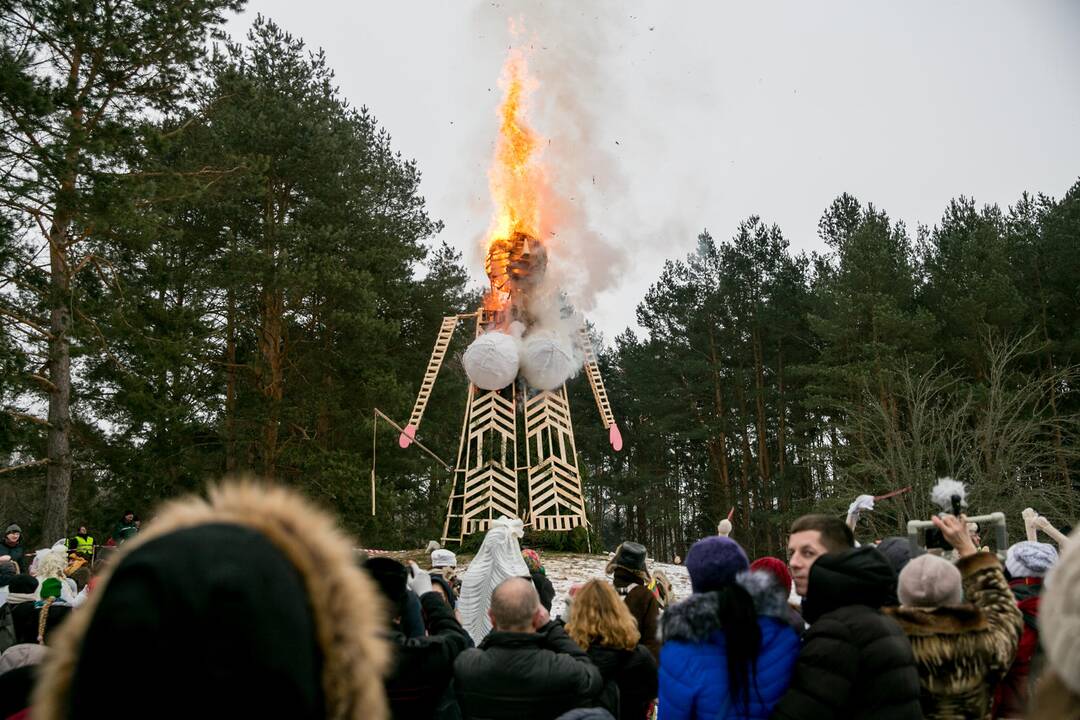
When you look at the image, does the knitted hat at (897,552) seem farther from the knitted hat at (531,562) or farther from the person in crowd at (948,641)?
the knitted hat at (531,562)

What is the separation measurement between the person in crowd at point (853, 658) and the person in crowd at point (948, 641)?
0.82 feet

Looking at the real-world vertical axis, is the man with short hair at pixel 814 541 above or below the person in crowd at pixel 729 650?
above

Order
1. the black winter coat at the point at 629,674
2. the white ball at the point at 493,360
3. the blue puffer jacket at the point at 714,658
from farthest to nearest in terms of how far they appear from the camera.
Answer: the white ball at the point at 493,360 < the black winter coat at the point at 629,674 < the blue puffer jacket at the point at 714,658

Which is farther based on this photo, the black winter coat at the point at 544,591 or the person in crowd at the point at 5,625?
the black winter coat at the point at 544,591

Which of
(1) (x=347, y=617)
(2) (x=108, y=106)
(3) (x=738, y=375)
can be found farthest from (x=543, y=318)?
(3) (x=738, y=375)

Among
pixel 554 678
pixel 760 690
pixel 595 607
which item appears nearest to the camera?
pixel 760 690

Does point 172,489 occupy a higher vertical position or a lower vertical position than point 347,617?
higher

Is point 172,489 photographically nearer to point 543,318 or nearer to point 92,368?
point 92,368

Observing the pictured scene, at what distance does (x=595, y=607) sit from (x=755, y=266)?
35111mm

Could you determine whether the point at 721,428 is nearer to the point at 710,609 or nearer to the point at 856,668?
the point at 710,609

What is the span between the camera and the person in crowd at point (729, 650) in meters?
3.19

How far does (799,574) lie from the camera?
12.4 ft

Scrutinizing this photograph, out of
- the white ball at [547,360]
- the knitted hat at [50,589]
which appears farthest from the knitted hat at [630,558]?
the white ball at [547,360]

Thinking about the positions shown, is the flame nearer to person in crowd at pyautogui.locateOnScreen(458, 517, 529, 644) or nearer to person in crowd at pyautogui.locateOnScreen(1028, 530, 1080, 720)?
person in crowd at pyautogui.locateOnScreen(458, 517, 529, 644)
